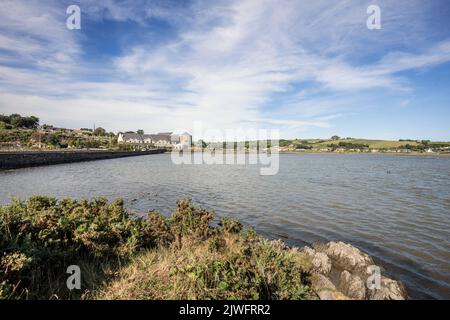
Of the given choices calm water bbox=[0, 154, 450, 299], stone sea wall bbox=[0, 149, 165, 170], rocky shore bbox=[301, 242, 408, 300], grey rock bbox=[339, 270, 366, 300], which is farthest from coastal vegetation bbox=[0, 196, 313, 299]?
stone sea wall bbox=[0, 149, 165, 170]

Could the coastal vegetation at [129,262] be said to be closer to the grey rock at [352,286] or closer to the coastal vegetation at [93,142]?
the grey rock at [352,286]

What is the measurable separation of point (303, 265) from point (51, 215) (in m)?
7.85

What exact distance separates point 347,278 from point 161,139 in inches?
7329

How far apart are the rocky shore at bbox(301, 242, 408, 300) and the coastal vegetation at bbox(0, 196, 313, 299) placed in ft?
1.52

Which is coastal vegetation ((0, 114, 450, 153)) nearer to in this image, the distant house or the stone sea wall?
the distant house

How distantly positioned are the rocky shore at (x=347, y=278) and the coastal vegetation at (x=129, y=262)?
0.46 m

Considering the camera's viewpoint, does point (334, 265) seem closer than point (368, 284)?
No

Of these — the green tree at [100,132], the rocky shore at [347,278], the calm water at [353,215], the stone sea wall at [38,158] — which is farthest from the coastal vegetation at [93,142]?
the rocky shore at [347,278]

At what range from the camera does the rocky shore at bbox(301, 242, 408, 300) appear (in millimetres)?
7191

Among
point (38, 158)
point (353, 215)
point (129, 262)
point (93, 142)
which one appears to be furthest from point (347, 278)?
point (93, 142)

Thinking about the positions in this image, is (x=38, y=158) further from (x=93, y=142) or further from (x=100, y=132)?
(x=100, y=132)
